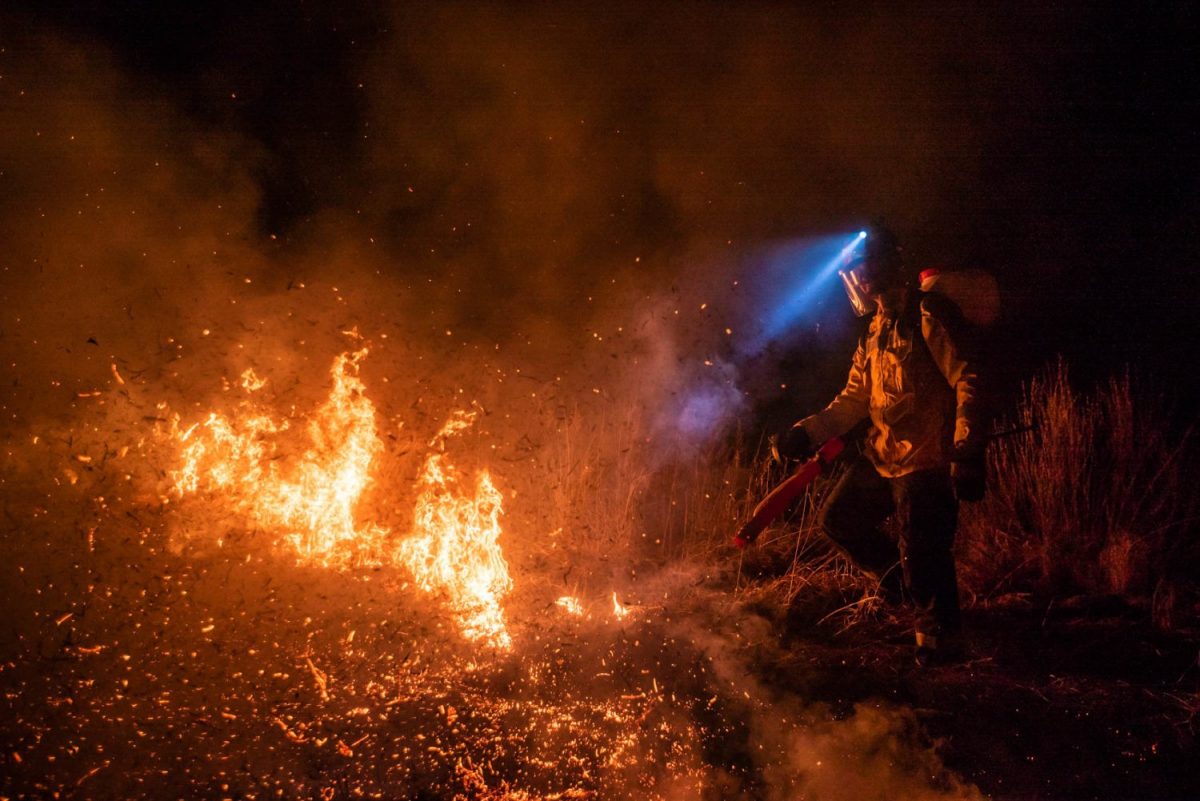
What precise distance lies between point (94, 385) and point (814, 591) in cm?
475

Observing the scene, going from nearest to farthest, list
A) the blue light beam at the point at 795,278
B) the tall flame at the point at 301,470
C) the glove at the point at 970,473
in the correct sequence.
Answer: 1. the glove at the point at 970,473
2. the tall flame at the point at 301,470
3. the blue light beam at the point at 795,278

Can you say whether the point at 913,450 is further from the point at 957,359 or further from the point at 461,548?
the point at 461,548

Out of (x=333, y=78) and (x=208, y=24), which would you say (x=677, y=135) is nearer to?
(x=333, y=78)

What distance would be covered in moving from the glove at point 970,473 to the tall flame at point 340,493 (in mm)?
2369

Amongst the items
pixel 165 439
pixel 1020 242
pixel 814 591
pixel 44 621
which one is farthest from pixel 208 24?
pixel 1020 242

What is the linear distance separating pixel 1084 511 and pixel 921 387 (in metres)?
2.62

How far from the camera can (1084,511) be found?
4797mm

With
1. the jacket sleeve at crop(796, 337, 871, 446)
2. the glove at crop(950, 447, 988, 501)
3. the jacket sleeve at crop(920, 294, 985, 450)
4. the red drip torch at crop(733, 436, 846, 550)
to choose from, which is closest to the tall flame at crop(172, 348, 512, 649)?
the red drip torch at crop(733, 436, 846, 550)

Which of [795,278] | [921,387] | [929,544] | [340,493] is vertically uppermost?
[795,278]

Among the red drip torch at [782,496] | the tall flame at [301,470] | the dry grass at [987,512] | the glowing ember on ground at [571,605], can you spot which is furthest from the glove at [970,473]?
the tall flame at [301,470]

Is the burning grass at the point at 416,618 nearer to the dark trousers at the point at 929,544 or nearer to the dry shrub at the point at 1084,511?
the dark trousers at the point at 929,544

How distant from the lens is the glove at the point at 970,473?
3.00 m

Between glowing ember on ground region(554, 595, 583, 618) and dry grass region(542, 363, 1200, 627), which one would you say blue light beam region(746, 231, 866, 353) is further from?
glowing ember on ground region(554, 595, 583, 618)

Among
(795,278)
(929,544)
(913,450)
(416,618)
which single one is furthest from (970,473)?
(795,278)
